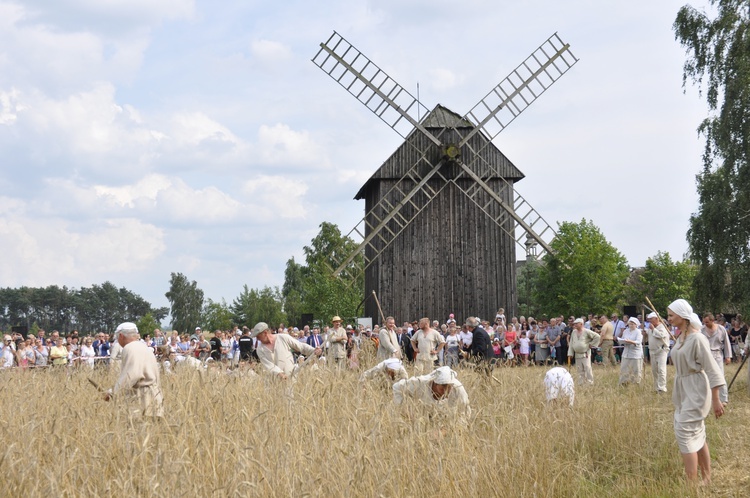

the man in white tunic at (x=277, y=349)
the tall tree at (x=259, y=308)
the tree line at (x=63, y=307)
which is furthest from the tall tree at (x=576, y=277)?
the tree line at (x=63, y=307)

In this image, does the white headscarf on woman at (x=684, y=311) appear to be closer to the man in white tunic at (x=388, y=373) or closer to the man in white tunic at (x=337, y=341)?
the man in white tunic at (x=388, y=373)

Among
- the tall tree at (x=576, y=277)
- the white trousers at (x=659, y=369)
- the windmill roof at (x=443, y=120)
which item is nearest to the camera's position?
the white trousers at (x=659, y=369)

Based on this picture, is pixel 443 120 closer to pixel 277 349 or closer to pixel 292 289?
pixel 277 349

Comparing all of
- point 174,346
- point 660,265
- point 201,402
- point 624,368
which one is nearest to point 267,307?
point 660,265

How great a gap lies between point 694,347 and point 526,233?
22.9m

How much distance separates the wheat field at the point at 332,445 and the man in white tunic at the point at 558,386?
8.8 inches

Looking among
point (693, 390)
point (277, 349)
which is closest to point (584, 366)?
point (277, 349)

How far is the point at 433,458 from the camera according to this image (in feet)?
22.7

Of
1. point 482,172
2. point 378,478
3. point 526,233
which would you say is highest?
point 482,172

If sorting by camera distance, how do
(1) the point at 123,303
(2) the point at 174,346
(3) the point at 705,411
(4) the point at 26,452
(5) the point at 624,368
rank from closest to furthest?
(4) the point at 26,452 → (3) the point at 705,411 → (5) the point at 624,368 → (2) the point at 174,346 → (1) the point at 123,303

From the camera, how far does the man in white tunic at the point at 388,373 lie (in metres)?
10.1

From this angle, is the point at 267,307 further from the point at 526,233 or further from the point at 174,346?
the point at 174,346

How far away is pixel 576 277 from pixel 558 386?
2191 cm

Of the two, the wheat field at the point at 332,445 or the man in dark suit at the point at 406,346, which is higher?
the man in dark suit at the point at 406,346
